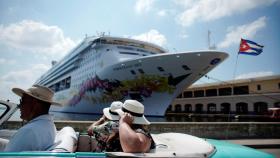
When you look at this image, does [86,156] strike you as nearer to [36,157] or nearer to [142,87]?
[36,157]

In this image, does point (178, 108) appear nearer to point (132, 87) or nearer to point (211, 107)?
point (211, 107)

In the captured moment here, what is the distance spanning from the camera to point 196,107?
61219 mm

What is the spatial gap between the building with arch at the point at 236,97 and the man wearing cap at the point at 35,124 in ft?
144

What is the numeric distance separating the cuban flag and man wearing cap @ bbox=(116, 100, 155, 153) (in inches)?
812

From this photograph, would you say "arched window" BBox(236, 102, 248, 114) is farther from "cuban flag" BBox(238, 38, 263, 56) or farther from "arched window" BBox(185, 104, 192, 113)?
"cuban flag" BBox(238, 38, 263, 56)

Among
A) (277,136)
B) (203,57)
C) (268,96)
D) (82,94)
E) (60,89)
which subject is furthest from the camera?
(60,89)

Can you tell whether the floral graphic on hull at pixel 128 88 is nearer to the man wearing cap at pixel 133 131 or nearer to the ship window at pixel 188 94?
the man wearing cap at pixel 133 131

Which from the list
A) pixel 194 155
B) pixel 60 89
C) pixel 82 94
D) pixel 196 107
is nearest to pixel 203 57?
pixel 82 94

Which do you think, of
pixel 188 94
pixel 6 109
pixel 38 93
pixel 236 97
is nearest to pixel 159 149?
pixel 38 93

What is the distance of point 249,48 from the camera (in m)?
21.7

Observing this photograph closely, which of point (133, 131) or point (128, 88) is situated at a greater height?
point (128, 88)

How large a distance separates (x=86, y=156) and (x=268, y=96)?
4614 cm

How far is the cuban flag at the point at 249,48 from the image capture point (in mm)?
21702

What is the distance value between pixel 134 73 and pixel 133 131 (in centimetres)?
2441
